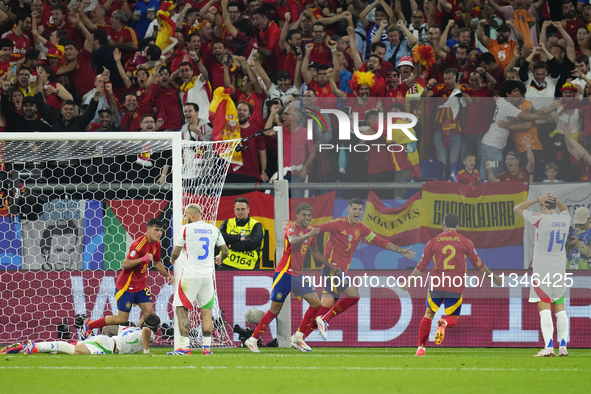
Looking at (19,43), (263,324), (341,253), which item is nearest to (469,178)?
(341,253)

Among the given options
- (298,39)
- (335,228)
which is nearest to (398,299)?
(335,228)

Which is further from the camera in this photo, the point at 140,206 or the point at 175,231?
the point at 140,206

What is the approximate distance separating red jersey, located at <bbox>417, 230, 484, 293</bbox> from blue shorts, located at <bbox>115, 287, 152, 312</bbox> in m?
3.65

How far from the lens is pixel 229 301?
1091cm

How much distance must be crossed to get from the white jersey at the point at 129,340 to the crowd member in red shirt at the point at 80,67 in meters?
5.71

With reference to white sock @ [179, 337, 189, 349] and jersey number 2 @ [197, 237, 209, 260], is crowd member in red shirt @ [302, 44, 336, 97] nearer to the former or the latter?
jersey number 2 @ [197, 237, 209, 260]

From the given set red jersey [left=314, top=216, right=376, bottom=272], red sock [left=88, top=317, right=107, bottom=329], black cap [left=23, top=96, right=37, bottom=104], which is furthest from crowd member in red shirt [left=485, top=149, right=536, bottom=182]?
black cap [left=23, top=96, right=37, bottom=104]

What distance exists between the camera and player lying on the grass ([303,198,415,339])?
33.0 feet

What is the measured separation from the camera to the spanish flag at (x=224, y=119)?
12141 millimetres

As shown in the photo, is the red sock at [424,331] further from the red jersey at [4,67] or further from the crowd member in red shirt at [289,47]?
the red jersey at [4,67]

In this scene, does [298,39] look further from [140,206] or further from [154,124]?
[140,206]

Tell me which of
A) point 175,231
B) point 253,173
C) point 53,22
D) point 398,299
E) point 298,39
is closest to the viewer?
point 175,231

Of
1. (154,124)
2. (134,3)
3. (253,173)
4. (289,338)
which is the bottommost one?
(289,338)

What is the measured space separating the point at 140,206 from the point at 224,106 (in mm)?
2453
